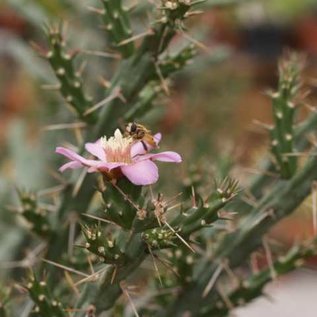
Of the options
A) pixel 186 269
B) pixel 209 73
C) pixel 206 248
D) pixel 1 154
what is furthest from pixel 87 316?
pixel 209 73

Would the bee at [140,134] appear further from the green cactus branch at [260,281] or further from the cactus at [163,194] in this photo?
the green cactus branch at [260,281]

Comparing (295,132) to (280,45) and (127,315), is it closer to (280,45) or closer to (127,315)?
(127,315)

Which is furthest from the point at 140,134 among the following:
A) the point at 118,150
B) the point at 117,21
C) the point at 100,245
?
the point at 117,21

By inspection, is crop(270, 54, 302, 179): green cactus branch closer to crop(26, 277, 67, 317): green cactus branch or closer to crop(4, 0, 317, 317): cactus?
crop(4, 0, 317, 317): cactus

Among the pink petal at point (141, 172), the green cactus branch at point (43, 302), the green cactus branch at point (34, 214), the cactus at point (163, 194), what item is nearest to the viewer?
the pink petal at point (141, 172)

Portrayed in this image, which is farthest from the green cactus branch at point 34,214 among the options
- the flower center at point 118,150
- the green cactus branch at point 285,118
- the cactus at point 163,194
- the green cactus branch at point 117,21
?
the flower center at point 118,150

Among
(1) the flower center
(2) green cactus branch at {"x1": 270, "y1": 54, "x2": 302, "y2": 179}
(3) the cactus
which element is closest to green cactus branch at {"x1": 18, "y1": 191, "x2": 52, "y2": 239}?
(3) the cactus
